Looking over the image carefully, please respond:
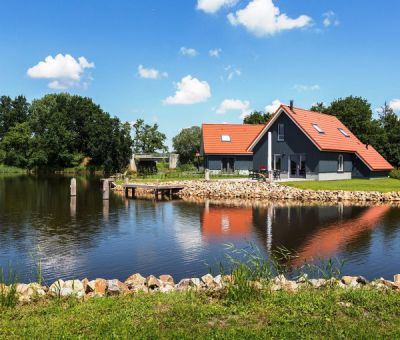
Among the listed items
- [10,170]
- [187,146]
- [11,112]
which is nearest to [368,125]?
[187,146]

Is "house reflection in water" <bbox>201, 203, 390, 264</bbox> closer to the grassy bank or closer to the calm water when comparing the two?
the calm water

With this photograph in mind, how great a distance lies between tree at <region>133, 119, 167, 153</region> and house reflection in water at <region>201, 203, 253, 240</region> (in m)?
56.7

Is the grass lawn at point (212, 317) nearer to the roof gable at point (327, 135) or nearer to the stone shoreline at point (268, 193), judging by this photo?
the stone shoreline at point (268, 193)

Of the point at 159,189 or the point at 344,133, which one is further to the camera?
the point at 344,133

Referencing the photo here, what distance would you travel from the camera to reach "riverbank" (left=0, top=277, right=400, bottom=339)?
6.22 meters

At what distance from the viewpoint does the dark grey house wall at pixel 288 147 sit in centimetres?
3784

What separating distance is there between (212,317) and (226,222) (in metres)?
14.1

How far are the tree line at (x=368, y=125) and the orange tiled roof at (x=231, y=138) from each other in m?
11.8

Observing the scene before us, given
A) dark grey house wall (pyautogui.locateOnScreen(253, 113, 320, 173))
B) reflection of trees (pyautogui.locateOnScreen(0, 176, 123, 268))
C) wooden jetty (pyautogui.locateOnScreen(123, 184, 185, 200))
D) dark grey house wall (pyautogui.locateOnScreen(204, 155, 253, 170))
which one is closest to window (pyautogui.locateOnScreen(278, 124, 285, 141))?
dark grey house wall (pyautogui.locateOnScreen(253, 113, 320, 173))

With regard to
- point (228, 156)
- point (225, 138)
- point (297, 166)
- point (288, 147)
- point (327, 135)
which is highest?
point (225, 138)

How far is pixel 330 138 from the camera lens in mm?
39125

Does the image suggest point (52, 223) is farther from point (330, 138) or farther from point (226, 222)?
point (330, 138)

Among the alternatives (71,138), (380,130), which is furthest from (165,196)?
(71,138)

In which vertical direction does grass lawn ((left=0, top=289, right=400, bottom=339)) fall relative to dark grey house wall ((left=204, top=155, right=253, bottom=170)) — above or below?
below
